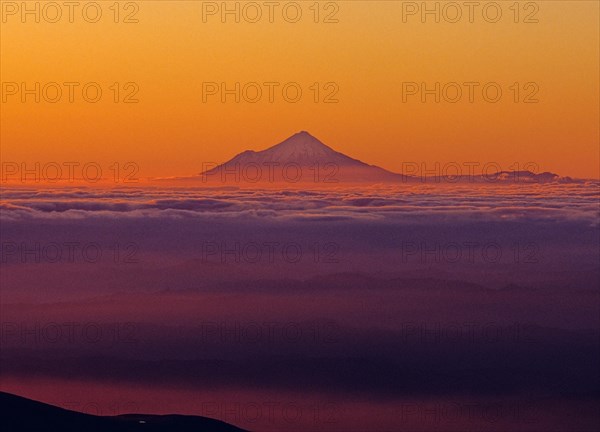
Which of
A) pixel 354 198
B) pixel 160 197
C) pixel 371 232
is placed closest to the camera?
pixel 371 232

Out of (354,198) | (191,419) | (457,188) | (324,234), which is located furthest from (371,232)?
(191,419)

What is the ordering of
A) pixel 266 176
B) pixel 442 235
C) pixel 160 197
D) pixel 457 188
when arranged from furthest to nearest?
pixel 266 176 < pixel 457 188 < pixel 160 197 < pixel 442 235

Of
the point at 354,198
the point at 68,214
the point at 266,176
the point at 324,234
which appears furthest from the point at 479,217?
the point at 266,176

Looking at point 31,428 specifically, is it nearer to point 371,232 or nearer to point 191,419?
point 191,419

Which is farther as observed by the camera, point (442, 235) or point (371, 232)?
point (371, 232)

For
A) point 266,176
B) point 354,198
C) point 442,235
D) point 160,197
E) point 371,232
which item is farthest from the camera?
point 266,176

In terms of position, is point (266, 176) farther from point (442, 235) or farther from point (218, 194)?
point (442, 235)
